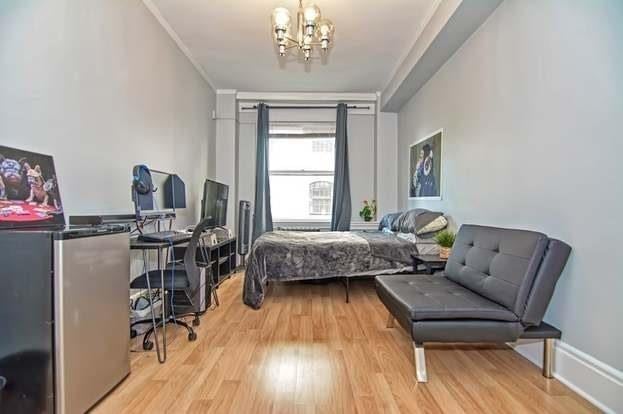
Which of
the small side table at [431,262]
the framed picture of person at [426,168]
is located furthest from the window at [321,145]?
the small side table at [431,262]

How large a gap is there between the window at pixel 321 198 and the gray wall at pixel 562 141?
10.7 feet

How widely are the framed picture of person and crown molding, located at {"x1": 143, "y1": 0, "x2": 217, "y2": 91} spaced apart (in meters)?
3.07

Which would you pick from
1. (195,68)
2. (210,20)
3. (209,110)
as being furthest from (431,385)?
(209,110)

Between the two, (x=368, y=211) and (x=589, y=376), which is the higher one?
(x=368, y=211)

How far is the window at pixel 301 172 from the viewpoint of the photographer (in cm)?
626

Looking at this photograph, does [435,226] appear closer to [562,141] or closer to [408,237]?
[408,237]

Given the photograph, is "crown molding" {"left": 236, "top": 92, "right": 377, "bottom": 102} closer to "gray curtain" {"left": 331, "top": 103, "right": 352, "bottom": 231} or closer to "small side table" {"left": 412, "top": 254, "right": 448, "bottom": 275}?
"gray curtain" {"left": 331, "top": 103, "right": 352, "bottom": 231}

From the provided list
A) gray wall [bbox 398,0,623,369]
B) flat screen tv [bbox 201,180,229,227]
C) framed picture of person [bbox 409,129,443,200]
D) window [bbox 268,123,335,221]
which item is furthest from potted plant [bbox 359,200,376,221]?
gray wall [bbox 398,0,623,369]

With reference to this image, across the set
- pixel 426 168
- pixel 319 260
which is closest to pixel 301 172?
pixel 426 168

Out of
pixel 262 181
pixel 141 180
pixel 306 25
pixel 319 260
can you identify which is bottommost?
pixel 319 260

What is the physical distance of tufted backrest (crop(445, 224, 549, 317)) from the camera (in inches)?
77.9

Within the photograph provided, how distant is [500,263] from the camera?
221 cm

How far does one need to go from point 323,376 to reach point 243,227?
132 inches

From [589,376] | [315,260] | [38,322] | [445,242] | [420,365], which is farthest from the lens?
[315,260]
